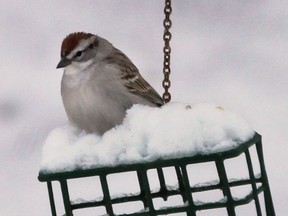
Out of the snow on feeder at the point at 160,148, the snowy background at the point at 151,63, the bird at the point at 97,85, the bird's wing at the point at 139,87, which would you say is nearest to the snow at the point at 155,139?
the snow on feeder at the point at 160,148

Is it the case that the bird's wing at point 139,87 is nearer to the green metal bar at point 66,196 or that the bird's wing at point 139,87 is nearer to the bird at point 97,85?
the bird at point 97,85

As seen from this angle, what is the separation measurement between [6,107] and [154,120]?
3638 millimetres

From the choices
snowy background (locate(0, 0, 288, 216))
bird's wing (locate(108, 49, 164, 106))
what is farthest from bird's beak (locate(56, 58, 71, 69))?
snowy background (locate(0, 0, 288, 216))

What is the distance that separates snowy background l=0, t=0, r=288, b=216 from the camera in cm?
566

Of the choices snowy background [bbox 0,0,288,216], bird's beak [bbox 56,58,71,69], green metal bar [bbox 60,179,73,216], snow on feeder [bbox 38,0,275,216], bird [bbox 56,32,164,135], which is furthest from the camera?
snowy background [bbox 0,0,288,216]

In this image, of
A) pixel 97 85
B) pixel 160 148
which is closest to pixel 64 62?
pixel 97 85

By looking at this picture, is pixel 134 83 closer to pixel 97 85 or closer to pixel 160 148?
pixel 97 85

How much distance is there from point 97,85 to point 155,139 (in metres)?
0.56

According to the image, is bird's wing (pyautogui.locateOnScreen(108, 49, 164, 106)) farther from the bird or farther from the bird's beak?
the bird's beak

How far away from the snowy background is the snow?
2039 mm

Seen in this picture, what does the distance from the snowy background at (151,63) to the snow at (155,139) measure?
2.04m

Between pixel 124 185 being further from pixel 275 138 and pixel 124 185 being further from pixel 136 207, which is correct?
pixel 275 138

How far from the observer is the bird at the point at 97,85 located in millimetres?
3334

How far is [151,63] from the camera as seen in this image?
6.61 m
